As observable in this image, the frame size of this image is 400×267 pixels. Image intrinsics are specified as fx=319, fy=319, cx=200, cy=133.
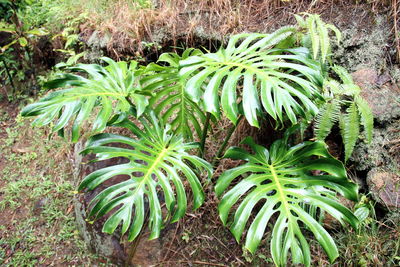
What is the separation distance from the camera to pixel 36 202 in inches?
109

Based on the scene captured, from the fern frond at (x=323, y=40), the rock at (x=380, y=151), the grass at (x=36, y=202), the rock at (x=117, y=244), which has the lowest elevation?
the grass at (x=36, y=202)

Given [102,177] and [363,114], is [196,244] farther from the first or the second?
[363,114]

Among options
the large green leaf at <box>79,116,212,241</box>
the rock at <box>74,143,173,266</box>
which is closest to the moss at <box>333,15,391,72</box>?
the large green leaf at <box>79,116,212,241</box>

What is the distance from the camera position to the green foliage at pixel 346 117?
1858 mm

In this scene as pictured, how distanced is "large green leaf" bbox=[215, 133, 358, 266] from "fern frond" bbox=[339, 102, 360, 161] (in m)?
0.29

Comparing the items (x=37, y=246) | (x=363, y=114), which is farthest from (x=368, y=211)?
(x=37, y=246)

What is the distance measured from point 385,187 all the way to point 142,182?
58.2 inches

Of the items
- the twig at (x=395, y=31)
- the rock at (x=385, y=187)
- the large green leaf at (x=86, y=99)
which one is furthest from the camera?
the twig at (x=395, y=31)

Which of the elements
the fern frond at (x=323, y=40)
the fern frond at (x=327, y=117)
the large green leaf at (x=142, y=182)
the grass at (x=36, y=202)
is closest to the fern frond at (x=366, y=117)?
the fern frond at (x=327, y=117)

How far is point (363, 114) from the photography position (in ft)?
6.07

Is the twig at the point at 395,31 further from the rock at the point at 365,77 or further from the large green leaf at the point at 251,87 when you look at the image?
the large green leaf at the point at 251,87

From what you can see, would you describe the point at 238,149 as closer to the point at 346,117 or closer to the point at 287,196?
the point at 287,196

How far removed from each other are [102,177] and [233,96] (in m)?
0.77

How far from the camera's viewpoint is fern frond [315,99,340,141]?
6.17 ft
